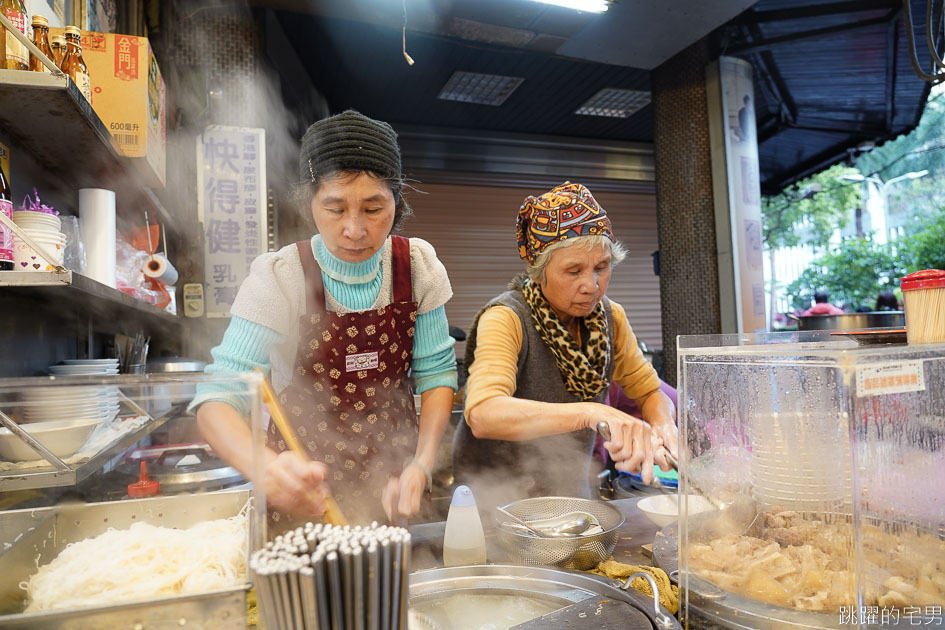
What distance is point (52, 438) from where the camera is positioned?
1.26 metres

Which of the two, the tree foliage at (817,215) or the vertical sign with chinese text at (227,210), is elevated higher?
the tree foliage at (817,215)

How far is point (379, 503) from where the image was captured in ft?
6.03

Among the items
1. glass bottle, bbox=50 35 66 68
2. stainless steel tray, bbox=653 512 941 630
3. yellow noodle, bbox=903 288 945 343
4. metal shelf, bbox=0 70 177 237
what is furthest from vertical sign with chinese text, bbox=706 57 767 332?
glass bottle, bbox=50 35 66 68

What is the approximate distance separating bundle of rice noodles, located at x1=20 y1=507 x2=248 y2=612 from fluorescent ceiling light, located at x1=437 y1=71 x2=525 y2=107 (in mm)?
5594

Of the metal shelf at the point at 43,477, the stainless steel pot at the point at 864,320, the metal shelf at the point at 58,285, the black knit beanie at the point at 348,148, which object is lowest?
the metal shelf at the point at 43,477

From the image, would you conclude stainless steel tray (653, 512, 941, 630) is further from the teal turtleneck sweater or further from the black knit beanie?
the black knit beanie

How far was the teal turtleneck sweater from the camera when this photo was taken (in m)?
1.57

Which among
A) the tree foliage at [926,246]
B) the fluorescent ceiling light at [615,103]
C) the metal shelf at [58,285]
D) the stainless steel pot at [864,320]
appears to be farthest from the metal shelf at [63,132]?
the tree foliage at [926,246]

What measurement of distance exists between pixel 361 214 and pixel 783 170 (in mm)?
9413

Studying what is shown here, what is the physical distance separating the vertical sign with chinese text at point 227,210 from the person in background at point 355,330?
6.81 ft

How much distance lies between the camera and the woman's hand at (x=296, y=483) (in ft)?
3.10

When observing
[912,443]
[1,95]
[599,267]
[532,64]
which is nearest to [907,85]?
[532,64]

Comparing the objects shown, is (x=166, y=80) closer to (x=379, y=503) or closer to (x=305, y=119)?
(x=305, y=119)

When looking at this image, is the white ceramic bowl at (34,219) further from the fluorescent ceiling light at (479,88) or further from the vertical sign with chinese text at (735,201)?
the fluorescent ceiling light at (479,88)
